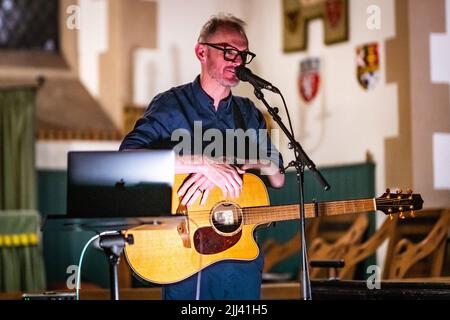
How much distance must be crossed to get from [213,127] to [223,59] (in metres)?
0.32

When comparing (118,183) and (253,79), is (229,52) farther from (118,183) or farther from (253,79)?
(118,183)

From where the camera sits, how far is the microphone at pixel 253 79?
397 centimetres

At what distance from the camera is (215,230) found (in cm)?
418

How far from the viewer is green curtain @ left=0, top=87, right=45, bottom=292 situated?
799 cm

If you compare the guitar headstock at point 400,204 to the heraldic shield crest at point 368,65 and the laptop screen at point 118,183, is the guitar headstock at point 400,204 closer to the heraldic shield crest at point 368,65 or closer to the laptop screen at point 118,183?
the laptop screen at point 118,183

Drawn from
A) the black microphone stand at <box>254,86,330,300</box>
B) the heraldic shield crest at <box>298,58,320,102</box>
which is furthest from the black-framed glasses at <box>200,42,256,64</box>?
the heraldic shield crest at <box>298,58,320,102</box>

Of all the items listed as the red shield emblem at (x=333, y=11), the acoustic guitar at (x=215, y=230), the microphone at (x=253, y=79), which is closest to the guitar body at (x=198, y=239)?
the acoustic guitar at (x=215, y=230)

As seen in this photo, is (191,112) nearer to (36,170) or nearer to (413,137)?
(413,137)

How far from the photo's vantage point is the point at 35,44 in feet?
28.5

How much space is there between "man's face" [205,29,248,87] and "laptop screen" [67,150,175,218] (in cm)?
87

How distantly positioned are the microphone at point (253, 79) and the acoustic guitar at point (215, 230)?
1.44 ft

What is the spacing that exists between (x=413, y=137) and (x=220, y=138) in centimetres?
310

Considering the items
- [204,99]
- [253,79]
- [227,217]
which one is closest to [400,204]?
[227,217]

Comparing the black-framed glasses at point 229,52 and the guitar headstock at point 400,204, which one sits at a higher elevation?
the black-framed glasses at point 229,52
